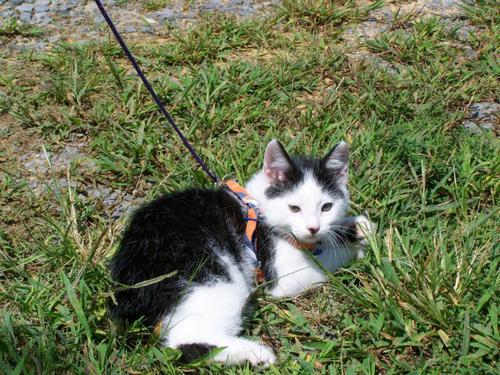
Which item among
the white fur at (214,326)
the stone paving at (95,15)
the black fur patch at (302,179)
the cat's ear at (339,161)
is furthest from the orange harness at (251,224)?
the stone paving at (95,15)

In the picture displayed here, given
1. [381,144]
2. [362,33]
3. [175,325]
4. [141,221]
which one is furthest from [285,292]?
[362,33]

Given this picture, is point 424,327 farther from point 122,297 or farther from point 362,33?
point 362,33

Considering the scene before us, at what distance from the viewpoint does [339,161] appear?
2809 millimetres

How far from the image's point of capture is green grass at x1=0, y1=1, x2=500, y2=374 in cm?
244

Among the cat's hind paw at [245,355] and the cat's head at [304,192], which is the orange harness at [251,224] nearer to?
the cat's head at [304,192]

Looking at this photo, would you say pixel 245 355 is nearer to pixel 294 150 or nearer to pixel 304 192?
pixel 304 192

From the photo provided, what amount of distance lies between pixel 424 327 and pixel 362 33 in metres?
2.82

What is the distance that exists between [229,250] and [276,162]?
1.58 feet

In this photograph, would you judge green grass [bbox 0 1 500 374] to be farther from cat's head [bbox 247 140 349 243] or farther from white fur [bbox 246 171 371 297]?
cat's head [bbox 247 140 349 243]

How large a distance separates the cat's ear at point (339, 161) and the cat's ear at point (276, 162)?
0.67ft

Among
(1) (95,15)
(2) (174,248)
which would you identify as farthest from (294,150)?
(1) (95,15)

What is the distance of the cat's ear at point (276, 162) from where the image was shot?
2.71m

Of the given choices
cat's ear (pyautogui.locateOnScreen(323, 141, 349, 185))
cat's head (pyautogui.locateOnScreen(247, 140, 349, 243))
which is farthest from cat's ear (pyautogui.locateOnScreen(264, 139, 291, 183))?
cat's ear (pyautogui.locateOnScreen(323, 141, 349, 185))

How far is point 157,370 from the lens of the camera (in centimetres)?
241
